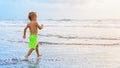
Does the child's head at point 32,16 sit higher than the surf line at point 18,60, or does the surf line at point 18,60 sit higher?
the child's head at point 32,16

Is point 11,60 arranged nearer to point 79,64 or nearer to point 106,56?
point 79,64

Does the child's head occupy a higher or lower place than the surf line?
higher

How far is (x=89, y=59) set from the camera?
9.86 metres

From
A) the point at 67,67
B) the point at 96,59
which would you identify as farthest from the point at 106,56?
the point at 67,67

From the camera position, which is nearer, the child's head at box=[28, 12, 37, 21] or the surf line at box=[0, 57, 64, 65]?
the surf line at box=[0, 57, 64, 65]

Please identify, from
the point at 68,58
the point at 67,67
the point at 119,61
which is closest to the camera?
the point at 67,67

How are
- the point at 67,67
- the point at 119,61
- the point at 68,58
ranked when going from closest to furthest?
the point at 67,67 → the point at 119,61 → the point at 68,58

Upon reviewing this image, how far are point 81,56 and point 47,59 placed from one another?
1251 millimetres

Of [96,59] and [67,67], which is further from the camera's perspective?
[96,59]

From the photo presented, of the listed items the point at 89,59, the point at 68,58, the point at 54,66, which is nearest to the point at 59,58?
the point at 68,58

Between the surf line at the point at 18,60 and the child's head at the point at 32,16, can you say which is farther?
the child's head at the point at 32,16

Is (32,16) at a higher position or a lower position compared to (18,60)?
higher

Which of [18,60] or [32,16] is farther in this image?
[32,16]

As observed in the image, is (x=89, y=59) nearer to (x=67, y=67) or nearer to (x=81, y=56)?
(x=81, y=56)
